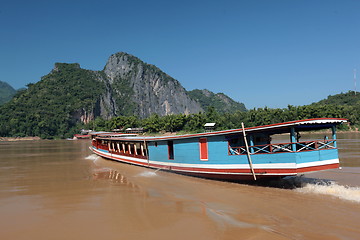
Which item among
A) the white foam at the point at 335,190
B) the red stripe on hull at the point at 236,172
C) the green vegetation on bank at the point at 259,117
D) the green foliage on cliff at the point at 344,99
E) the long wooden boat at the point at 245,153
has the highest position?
the green foliage on cliff at the point at 344,99

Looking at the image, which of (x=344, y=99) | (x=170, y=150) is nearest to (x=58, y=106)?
(x=170, y=150)

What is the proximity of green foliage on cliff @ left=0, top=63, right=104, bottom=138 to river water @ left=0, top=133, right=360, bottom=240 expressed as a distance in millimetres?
115696

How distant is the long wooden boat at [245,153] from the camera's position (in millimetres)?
10391

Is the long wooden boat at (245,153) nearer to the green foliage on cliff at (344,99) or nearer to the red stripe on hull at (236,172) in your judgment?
the red stripe on hull at (236,172)

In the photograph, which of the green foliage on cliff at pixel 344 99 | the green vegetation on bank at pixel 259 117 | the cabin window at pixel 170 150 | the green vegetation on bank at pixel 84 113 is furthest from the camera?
the green foliage on cliff at pixel 344 99

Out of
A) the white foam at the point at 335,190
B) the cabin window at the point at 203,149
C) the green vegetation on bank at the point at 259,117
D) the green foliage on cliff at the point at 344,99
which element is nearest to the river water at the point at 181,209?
the white foam at the point at 335,190

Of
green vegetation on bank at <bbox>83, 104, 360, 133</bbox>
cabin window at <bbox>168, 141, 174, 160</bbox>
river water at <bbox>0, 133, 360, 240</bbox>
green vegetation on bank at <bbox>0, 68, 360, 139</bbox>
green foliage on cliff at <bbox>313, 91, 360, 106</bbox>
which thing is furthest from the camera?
green foliage on cliff at <bbox>313, 91, 360, 106</bbox>

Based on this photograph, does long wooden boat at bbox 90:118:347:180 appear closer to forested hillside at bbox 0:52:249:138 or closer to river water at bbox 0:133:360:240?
river water at bbox 0:133:360:240

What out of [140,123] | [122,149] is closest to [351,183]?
[122,149]

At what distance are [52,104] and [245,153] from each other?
149 m

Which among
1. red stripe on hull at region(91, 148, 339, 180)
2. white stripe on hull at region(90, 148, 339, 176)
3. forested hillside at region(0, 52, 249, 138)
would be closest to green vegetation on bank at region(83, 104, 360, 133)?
forested hillside at region(0, 52, 249, 138)

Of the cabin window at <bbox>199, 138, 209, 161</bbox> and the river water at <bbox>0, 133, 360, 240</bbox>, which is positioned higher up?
the cabin window at <bbox>199, 138, 209, 161</bbox>

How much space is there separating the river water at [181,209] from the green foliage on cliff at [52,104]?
11570 centimetres

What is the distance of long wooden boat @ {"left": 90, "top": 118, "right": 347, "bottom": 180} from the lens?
10.4 metres
